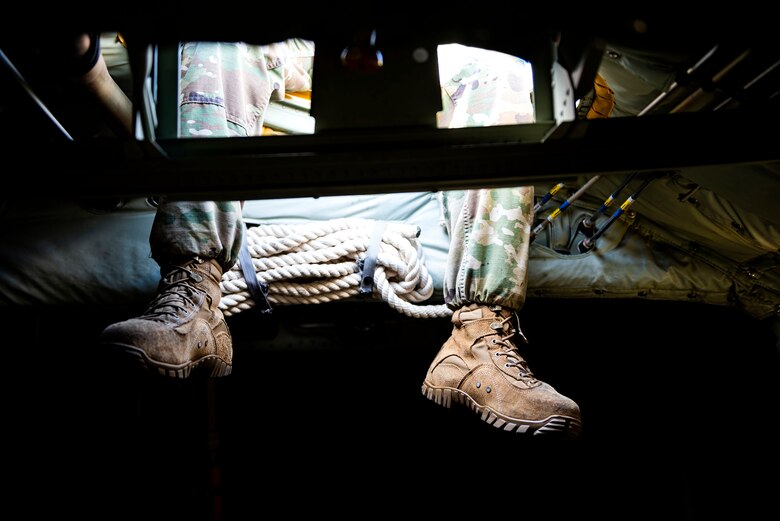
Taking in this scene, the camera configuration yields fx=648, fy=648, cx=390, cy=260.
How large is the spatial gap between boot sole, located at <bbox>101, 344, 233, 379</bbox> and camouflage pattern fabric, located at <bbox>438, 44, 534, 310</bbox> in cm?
61

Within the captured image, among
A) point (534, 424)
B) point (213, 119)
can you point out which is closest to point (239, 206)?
point (213, 119)

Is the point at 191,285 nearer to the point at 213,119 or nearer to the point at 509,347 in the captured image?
the point at 213,119

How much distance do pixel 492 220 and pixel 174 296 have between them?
770mm

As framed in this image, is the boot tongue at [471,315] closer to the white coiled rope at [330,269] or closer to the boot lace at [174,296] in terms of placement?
the white coiled rope at [330,269]

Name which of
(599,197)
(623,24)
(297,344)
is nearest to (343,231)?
(297,344)

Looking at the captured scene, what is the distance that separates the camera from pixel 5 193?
1.05 metres

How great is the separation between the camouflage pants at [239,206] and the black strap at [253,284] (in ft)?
0.62

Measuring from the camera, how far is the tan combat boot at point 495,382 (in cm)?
140

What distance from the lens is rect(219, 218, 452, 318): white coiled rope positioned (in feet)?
5.80

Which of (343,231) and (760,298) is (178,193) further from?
(760,298)

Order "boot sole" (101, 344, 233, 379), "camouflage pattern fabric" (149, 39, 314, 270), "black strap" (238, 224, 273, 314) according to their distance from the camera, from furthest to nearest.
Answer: "black strap" (238, 224, 273, 314)
"camouflage pattern fabric" (149, 39, 314, 270)
"boot sole" (101, 344, 233, 379)

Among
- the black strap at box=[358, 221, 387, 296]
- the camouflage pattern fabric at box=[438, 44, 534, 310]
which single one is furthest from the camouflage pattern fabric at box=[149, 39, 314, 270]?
the camouflage pattern fabric at box=[438, 44, 534, 310]

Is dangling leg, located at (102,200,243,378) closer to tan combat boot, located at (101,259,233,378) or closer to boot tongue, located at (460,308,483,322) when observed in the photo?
tan combat boot, located at (101,259,233,378)

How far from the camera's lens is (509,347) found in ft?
5.06
